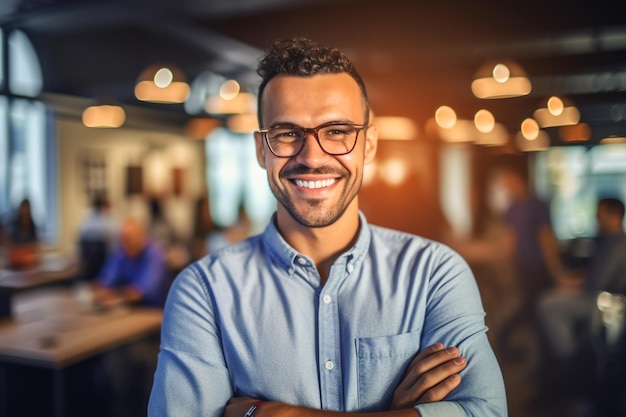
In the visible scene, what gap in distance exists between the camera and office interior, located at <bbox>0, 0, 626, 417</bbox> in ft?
20.0

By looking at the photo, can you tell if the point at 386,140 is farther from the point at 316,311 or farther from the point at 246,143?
the point at 316,311

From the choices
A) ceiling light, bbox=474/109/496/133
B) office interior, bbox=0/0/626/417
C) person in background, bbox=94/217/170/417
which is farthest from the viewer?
ceiling light, bbox=474/109/496/133

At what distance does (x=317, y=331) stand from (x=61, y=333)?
275cm

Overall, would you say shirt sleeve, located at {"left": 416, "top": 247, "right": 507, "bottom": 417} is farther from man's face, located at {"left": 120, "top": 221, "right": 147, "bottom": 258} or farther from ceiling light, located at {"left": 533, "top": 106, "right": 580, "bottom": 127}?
ceiling light, located at {"left": 533, "top": 106, "right": 580, "bottom": 127}

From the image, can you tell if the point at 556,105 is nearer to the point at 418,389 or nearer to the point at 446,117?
the point at 446,117

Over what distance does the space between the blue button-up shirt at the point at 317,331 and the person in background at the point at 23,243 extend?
4962 millimetres

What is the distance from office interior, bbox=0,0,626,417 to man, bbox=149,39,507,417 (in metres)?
2.46

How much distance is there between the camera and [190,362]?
1462 millimetres

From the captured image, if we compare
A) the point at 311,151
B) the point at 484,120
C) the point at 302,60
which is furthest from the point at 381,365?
the point at 484,120

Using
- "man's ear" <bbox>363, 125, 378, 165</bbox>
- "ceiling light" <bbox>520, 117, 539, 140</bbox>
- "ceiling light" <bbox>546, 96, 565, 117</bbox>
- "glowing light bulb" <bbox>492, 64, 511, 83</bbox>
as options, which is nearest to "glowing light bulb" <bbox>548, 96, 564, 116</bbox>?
"ceiling light" <bbox>546, 96, 565, 117</bbox>

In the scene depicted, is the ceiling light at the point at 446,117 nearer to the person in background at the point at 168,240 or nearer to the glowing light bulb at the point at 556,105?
the glowing light bulb at the point at 556,105

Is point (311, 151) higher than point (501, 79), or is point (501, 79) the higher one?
point (501, 79)

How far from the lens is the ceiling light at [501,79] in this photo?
220 inches

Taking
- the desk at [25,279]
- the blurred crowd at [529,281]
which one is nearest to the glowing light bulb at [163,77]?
the blurred crowd at [529,281]
